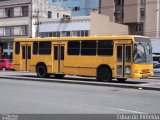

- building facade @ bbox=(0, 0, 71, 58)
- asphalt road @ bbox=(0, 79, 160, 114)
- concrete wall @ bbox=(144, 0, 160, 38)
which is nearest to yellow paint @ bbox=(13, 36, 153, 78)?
asphalt road @ bbox=(0, 79, 160, 114)

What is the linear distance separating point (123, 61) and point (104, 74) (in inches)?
62.0

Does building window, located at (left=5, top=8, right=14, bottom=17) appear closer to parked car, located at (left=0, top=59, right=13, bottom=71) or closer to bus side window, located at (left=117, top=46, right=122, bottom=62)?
parked car, located at (left=0, top=59, right=13, bottom=71)

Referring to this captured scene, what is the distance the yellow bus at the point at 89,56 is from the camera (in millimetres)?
23583

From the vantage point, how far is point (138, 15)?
7775cm

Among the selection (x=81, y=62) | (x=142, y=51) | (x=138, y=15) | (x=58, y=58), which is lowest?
(x=81, y=62)

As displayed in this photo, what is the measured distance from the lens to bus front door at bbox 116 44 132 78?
76.9ft

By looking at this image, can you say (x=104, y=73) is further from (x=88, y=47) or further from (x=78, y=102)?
(x=78, y=102)

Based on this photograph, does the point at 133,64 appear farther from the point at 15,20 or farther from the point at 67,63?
the point at 15,20

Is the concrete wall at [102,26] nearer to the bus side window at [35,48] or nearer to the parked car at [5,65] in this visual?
the parked car at [5,65]

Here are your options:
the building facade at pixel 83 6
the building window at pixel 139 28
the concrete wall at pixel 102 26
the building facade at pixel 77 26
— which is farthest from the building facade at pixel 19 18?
the building facade at pixel 83 6

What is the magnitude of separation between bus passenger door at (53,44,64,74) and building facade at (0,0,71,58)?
Result: 37.5 m

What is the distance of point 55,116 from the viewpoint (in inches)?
450

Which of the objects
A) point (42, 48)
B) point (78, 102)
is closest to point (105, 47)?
point (42, 48)

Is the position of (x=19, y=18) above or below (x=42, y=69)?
above
